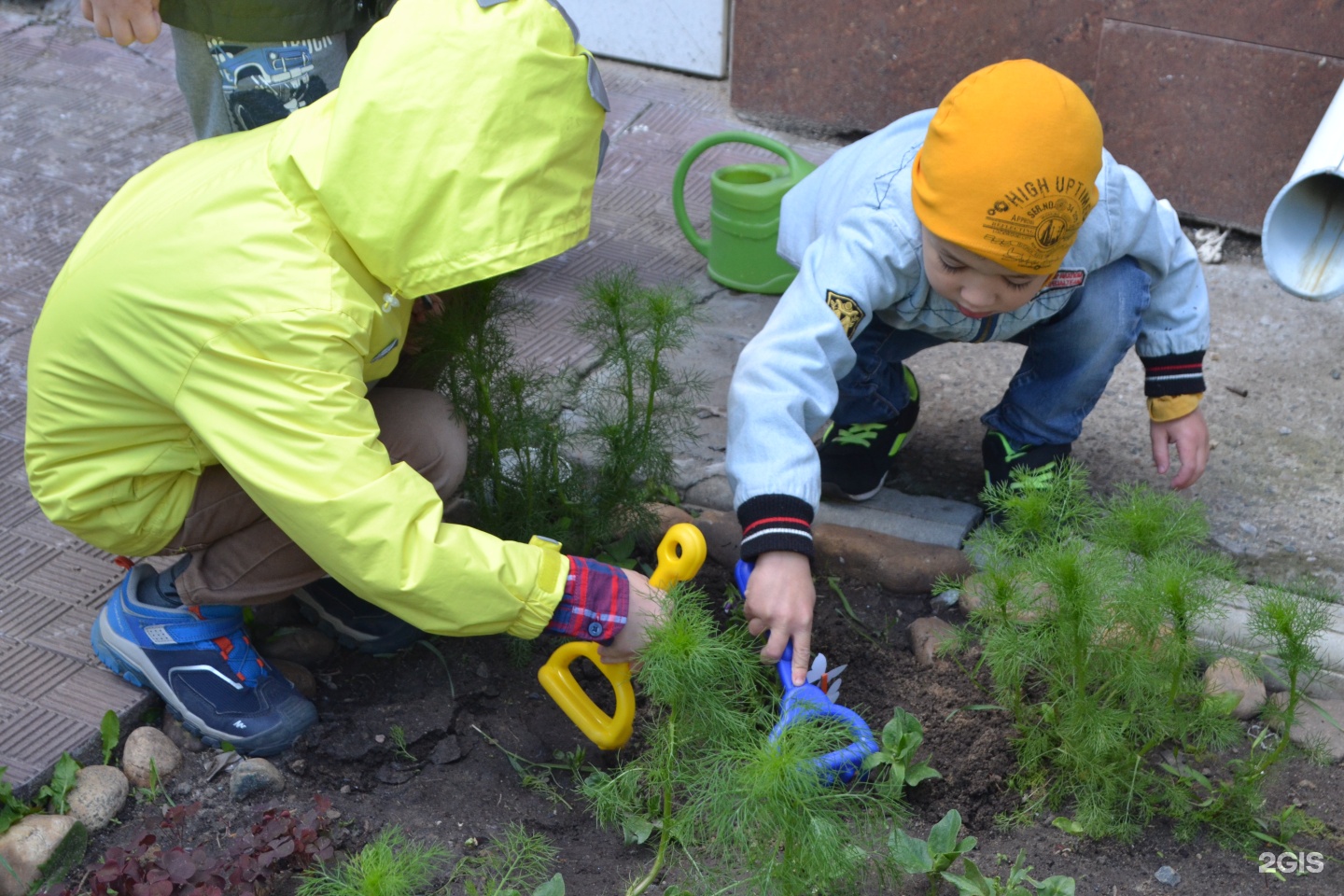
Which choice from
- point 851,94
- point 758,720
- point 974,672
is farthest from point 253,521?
point 851,94

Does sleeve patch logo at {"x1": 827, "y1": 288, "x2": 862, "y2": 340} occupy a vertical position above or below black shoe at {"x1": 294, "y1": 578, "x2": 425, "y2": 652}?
above

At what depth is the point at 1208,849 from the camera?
6.41 ft

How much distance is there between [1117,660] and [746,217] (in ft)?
5.77

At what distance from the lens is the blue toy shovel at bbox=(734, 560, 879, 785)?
1.84m

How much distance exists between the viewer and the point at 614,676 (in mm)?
2068

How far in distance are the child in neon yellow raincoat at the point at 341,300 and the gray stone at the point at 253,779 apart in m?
0.43

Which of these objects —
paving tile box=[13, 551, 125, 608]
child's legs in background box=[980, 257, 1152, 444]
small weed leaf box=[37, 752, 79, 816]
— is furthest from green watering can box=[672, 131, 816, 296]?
small weed leaf box=[37, 752, 79, 816]

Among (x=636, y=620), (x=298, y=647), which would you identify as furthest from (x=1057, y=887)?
(x=298, y=647)

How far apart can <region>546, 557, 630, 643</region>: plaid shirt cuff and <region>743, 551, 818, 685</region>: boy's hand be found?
8.0 inches

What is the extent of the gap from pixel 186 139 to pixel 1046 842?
3.38m

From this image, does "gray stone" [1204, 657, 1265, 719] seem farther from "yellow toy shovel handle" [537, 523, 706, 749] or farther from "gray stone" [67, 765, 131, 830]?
"gray stone" [67, 765, 131, 830]

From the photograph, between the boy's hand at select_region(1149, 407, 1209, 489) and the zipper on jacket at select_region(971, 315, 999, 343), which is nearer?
the zipper on jacket at select_region(971, 315, 999, 343)

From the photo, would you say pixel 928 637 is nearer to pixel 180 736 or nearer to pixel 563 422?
pixel 563 422

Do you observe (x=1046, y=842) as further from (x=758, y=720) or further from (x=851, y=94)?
(x=851, y=94)
